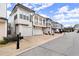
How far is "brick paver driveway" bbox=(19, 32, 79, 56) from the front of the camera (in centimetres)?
324

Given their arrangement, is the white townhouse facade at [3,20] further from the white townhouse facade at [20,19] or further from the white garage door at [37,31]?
the white garage door at [37,31]

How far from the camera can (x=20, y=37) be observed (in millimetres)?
Result: 3471

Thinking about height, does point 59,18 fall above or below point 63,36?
above

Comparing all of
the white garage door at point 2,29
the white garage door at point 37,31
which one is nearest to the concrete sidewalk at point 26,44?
the white garage door at point 37,31

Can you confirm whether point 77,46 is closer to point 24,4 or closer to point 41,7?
point 41,7

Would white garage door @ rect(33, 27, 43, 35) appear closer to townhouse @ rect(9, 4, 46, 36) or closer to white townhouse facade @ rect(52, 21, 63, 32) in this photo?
townhouse @ rect(9, 4, 46, 36)

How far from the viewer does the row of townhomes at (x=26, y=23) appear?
3.42 meters

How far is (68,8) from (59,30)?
1.86 feet

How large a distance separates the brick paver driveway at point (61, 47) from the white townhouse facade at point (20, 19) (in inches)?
19.9

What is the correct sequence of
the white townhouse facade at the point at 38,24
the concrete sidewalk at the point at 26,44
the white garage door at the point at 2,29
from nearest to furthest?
the concrete sidewalk at the point at 26,44
the white garage door at the point at 2,29
the white townhouse facade at the point at 38,24

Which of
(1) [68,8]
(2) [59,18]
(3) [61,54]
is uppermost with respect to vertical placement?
(1) [68,8]

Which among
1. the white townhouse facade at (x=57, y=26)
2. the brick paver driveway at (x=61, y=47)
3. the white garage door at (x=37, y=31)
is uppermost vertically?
the white townhouse facade at (x=57, y=26)

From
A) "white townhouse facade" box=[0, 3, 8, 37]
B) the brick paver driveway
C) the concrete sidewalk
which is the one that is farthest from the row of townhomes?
the brick paver driveway

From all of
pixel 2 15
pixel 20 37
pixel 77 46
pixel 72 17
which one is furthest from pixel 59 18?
pixel 2 15
